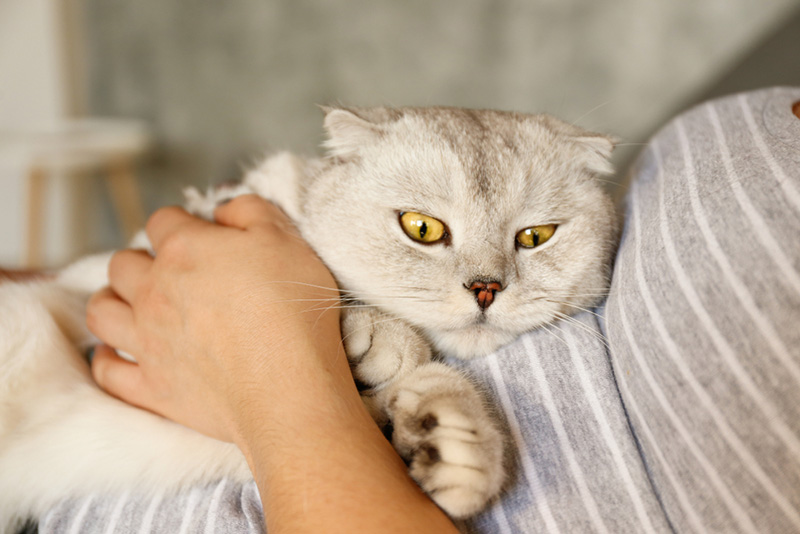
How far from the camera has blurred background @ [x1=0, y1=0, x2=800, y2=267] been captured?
12.1 feet

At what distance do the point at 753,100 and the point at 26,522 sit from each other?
5.97ft

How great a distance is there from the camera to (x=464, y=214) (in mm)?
1100

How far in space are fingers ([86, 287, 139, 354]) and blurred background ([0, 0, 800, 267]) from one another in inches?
105

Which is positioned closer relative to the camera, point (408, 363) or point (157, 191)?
point (408, 363)

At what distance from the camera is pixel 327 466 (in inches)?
31.5

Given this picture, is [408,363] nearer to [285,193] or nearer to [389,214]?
[389,214]

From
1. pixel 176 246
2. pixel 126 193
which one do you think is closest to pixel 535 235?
pixel 176 246

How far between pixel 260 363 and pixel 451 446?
382mm

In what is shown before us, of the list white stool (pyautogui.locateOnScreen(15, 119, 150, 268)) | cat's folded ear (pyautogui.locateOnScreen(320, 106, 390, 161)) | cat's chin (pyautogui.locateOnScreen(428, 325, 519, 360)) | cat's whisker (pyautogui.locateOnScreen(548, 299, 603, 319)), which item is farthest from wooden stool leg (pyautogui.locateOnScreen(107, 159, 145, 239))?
cat's whisker (pyautogui.locateOnScreen(548, 299, 603, 319))

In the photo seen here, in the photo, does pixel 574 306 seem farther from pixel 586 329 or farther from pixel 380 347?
pixel 380 347

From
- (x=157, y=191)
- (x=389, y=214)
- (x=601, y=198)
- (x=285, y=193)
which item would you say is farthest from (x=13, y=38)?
(x=601, y=198)

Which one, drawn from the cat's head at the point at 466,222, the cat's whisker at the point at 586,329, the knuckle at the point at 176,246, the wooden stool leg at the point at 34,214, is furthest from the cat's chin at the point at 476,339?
the wooden stool leg at the point at 34,214

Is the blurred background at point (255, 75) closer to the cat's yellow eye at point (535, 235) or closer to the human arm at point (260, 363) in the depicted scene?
the cat's yellow eye at point (535, 235)

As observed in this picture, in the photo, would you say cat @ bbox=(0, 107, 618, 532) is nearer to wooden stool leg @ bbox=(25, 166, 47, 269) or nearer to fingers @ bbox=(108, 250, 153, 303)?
fingers @ bbox=(108, 250, 153, 303)
